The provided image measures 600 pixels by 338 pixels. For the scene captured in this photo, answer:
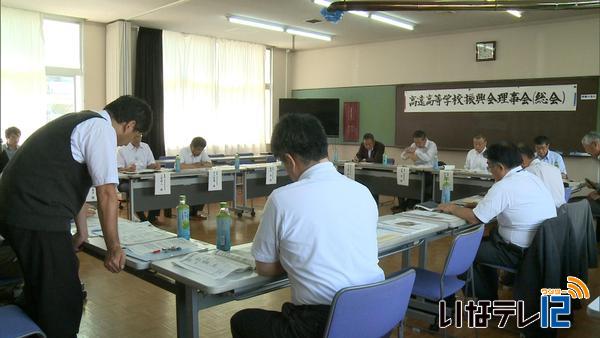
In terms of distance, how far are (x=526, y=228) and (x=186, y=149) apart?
4748mm

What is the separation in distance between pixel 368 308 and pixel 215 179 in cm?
458

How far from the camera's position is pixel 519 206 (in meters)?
2.95

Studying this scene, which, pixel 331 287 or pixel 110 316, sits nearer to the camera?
pixel 331 287

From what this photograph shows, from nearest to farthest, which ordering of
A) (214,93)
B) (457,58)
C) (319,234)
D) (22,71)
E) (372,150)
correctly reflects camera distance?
(319,234) → (22,71) → (372,150) → (457,58) → (214,93)

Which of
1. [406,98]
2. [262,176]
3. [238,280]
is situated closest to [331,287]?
[238,280]

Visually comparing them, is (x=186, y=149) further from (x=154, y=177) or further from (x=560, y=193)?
(x=560, y=193)

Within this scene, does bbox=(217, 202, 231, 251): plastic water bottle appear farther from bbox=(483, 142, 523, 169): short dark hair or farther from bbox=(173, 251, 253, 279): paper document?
bbox=(483, 142, 523, 169): short dark hair

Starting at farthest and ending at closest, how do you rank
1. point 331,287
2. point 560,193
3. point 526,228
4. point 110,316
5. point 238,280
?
point 560,193, point 110,316, point 526,228, point 238,280, point 331,287

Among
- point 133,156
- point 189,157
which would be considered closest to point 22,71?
point 133,156

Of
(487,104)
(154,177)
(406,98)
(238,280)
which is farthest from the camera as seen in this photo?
(406,98)

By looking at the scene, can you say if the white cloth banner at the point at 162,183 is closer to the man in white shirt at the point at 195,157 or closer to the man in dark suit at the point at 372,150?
the man in white shirt at the point at 195,157

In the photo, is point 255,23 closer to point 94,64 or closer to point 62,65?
point 94,64

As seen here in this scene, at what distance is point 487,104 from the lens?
770 centimetres

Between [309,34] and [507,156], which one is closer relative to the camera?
[507,156]
